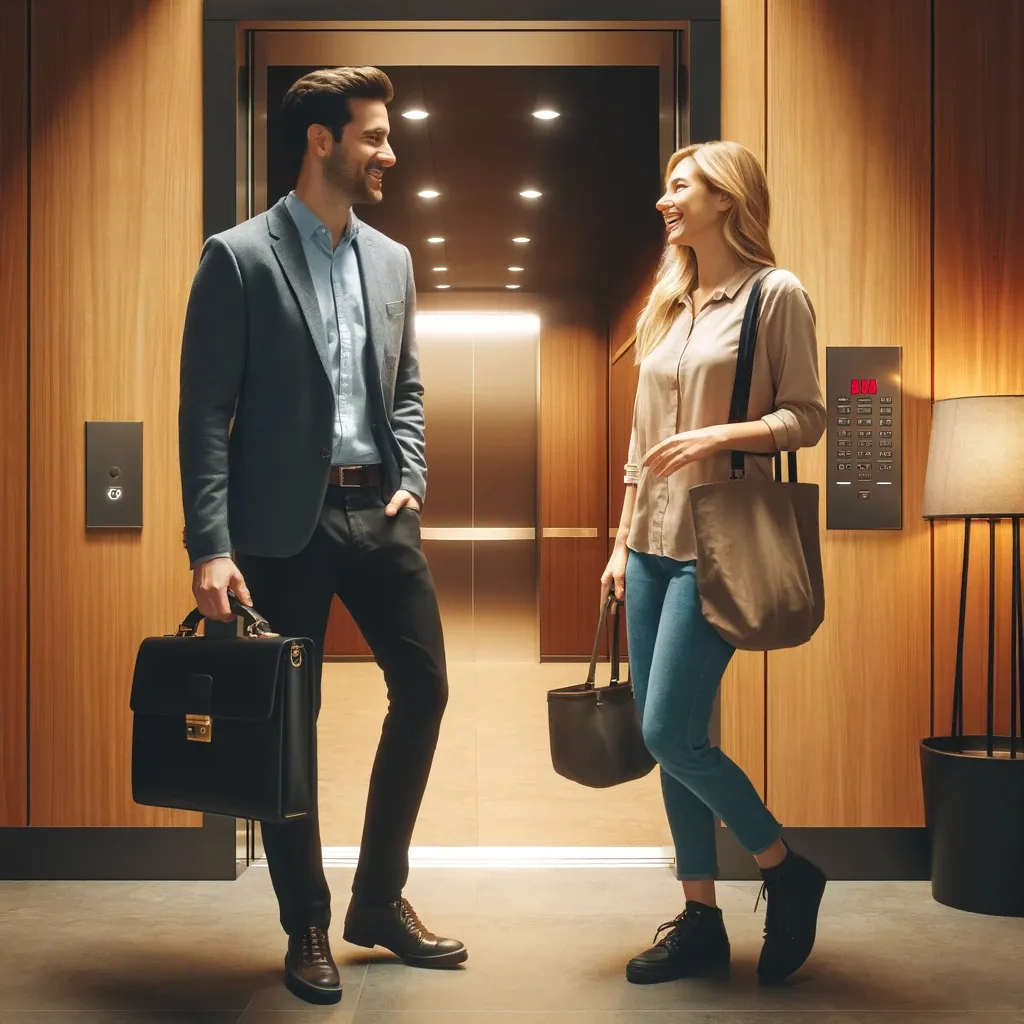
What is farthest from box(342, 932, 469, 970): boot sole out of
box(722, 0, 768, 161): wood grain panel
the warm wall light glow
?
the warm wall light glow

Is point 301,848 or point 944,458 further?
point 944,458

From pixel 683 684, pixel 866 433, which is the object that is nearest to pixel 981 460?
pixel 866 433

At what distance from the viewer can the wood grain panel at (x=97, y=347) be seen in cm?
303

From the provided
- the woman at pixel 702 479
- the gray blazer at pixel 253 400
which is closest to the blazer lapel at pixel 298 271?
the gray blazer at pixel 253 400

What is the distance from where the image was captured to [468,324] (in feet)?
16.7

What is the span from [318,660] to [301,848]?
1.24ft

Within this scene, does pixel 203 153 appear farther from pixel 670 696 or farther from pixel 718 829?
pixel 718 829

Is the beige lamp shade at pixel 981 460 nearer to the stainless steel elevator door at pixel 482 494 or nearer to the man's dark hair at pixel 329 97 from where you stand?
the man's dark hair at pixel 329 97

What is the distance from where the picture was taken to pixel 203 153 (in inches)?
120

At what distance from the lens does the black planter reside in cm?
270

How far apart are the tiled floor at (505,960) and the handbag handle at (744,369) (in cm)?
106

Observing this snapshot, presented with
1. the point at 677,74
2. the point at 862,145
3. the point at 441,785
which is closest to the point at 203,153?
the point at 677,74

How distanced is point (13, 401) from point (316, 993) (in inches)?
→ 72.4

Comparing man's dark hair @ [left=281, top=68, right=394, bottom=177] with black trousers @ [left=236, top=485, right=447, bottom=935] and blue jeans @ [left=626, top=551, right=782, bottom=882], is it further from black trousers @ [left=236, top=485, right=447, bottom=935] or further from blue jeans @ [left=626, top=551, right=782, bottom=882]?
blue jeans @ [left=626, top=551, right=782, bottom=882]
